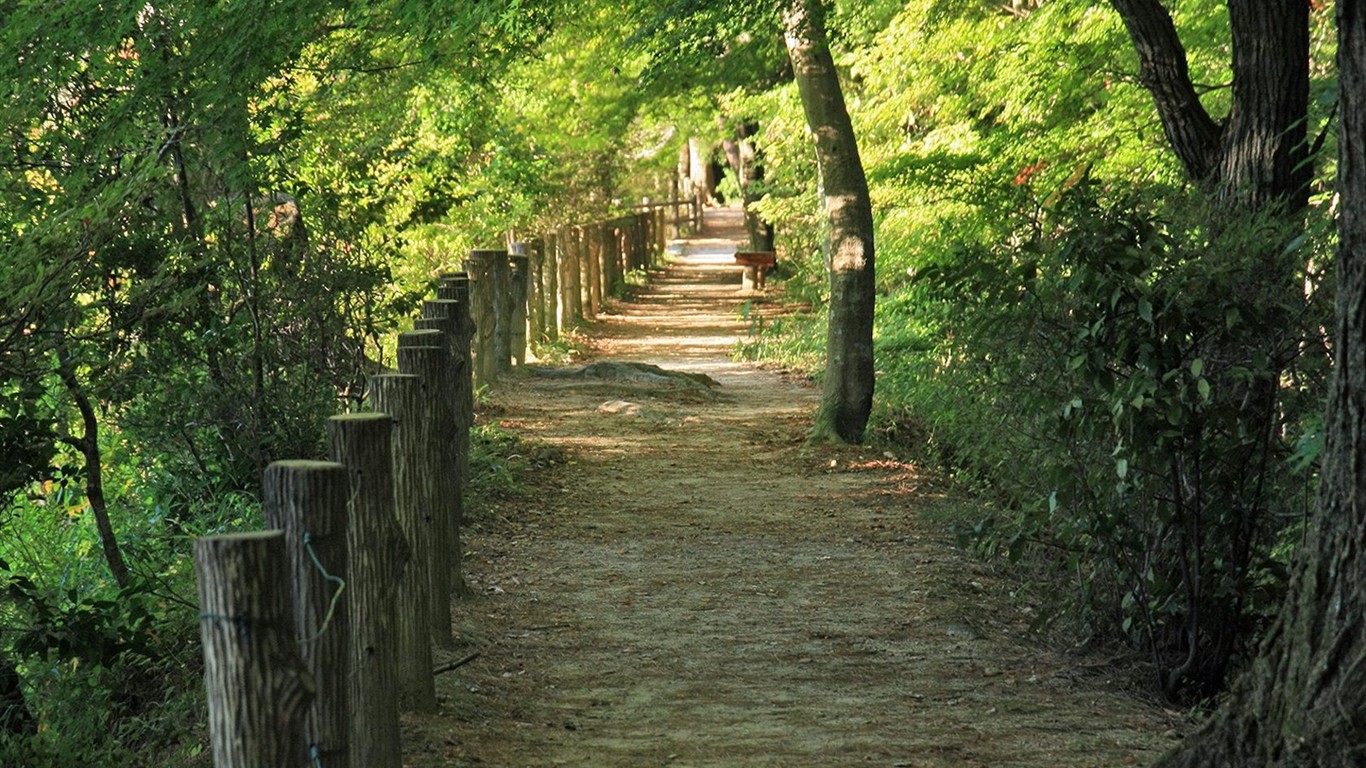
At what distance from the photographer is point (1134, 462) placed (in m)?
6.21

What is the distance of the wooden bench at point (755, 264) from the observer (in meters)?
30.3

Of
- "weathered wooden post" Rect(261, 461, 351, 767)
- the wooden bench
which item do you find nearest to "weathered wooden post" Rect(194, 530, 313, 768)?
"weathered wooden post" Rect(261, 461, 351, 767)

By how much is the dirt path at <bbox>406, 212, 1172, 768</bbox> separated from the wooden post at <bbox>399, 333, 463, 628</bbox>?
29 cm

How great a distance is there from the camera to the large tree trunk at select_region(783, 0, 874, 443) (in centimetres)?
1305

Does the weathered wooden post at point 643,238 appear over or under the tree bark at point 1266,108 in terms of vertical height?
under

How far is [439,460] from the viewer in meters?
6.46

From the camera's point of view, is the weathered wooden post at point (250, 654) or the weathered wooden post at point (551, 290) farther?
the weathered wooden post at point (551, 290)

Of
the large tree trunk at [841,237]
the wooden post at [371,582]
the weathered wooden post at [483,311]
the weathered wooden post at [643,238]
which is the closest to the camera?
the wooden post at [371,582]

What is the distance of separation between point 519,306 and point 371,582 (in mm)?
13010

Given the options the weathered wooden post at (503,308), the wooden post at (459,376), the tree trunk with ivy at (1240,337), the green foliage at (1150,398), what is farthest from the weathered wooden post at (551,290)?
the tree trunk with ivy at (1240,337)

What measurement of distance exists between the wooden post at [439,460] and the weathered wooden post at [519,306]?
34.7 ft

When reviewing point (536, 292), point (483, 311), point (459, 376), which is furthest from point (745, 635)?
point (536, 292)

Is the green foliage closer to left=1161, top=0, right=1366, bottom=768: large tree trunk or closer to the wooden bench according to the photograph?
left=1161, top=0, right=1366, bottom=768: large tree trunk

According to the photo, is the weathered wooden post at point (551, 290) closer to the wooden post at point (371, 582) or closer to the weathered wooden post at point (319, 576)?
the wooden post at point (371, 582)
